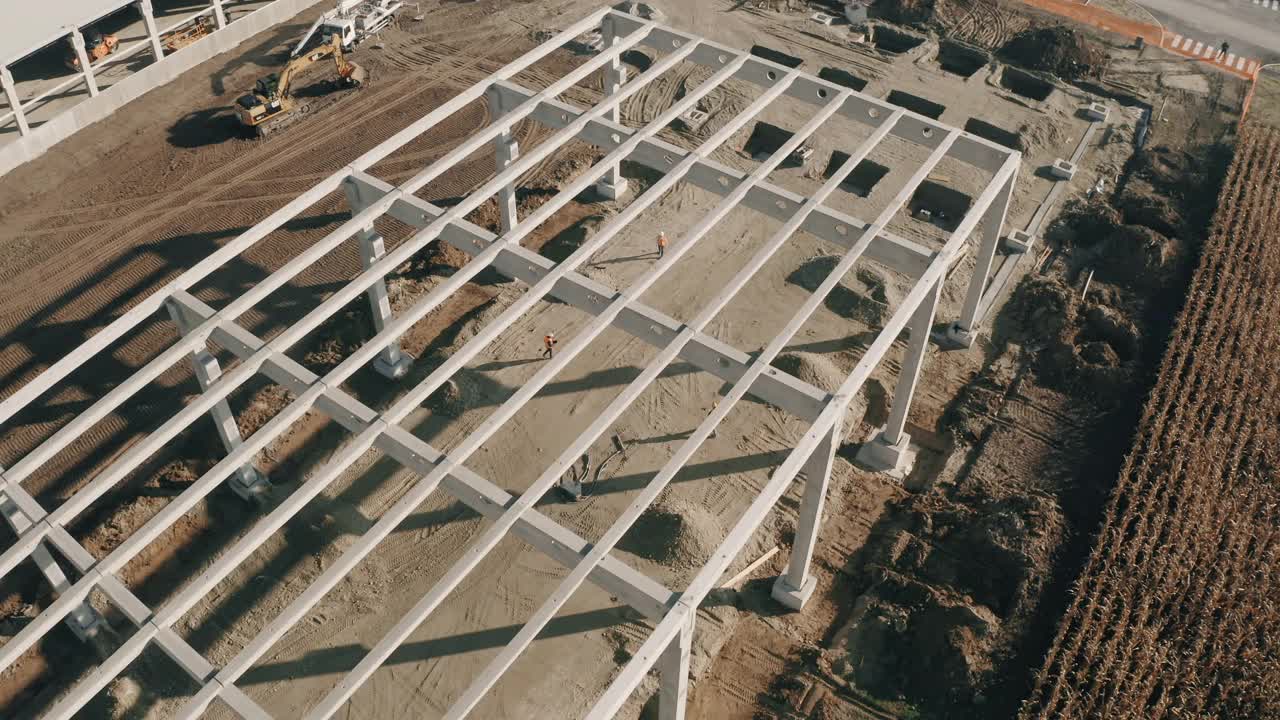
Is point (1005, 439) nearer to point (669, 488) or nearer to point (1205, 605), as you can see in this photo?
point (1205, 605)

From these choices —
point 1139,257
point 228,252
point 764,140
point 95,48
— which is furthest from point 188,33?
point 1139,257

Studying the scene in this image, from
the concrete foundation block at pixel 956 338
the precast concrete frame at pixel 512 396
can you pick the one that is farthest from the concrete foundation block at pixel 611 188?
the concrete foundation block at pixel 956 338

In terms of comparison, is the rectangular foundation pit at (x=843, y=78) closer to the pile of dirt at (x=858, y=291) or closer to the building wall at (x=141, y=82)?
the pile of dirt at (x=858, y=291)

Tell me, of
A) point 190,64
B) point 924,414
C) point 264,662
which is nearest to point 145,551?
point 264,662

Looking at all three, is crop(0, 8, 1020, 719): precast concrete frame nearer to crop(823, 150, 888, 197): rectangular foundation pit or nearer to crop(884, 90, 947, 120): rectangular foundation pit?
crop(823, 150, 888, 197): rectangular foundation pit

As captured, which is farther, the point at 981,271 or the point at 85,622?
the point at 981,271

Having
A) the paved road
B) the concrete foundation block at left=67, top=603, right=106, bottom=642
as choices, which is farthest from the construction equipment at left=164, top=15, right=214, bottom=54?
the paved road

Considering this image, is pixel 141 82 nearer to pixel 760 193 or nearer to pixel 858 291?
pixel 760 193
